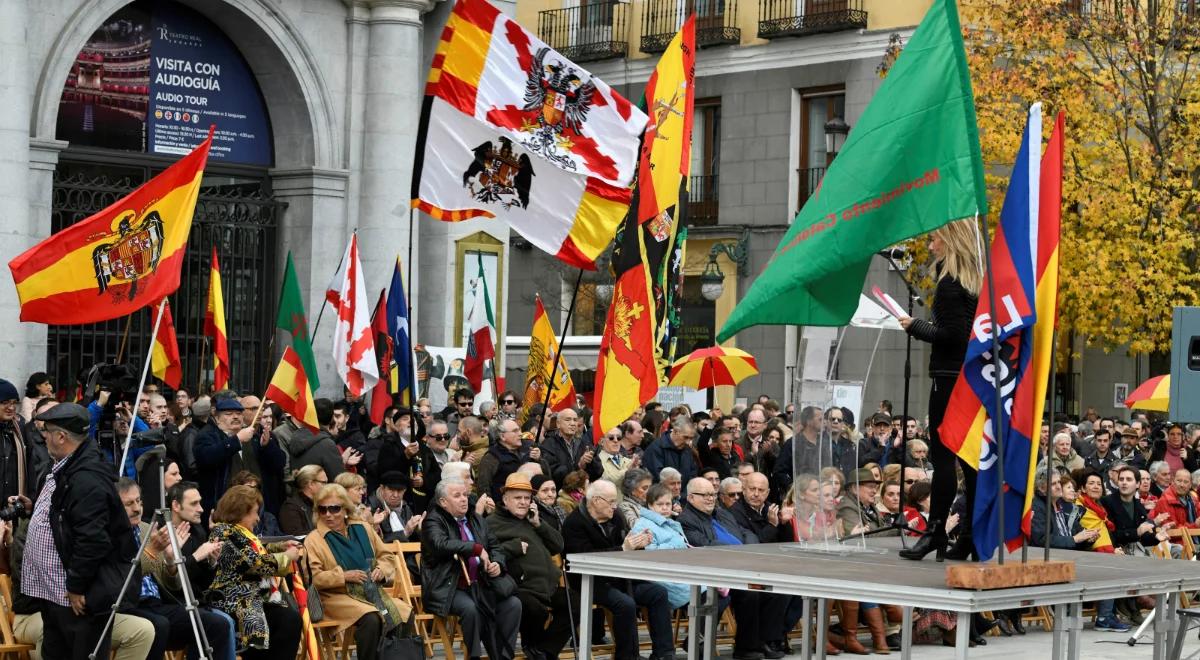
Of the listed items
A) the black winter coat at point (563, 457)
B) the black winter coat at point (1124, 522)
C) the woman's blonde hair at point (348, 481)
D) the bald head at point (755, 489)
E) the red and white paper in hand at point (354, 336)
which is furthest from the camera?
the red and white paper in hand at point (354, 336)

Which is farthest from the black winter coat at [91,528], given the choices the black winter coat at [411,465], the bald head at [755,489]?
the bald head at [755,489]

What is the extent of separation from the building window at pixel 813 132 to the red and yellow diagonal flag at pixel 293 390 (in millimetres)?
25493

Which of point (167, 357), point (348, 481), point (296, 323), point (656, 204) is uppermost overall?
point (656, 204)

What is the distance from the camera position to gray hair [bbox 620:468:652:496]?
1656 centimetres

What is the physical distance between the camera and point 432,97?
51.0 feet

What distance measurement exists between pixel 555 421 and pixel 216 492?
507 centimetres

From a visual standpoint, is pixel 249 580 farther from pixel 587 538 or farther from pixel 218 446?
pixel 587 538

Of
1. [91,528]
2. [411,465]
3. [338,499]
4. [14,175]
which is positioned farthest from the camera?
[14,175]

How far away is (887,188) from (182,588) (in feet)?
17.2

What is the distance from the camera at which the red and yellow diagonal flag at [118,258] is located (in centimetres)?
1404

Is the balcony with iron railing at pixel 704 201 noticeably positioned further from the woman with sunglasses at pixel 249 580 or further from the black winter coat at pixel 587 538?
the woman with sunglasses at pixel 249 580

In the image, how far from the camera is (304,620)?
517 inches

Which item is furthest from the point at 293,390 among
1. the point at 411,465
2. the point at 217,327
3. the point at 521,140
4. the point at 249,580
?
the point at 249,580

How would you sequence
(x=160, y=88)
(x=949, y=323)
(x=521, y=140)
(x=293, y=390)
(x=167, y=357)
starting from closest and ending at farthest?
(x=949, y=323)
(x=521, y=140)
(x=293, y=390)
(x=167, y=357)
(x=160, y=88)
